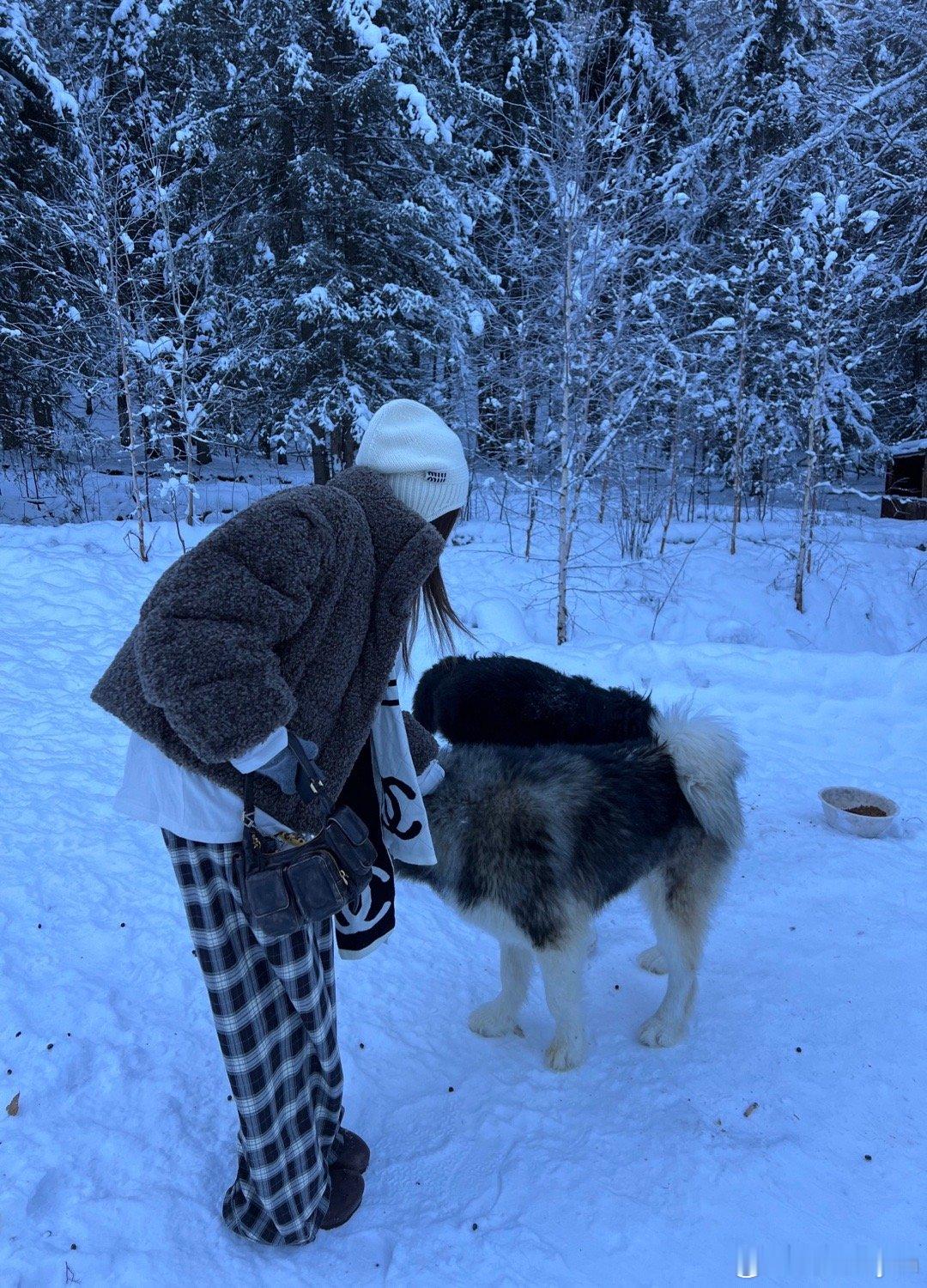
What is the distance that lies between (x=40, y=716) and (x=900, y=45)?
16.3m

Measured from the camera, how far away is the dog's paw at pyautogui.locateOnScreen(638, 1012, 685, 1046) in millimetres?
2678

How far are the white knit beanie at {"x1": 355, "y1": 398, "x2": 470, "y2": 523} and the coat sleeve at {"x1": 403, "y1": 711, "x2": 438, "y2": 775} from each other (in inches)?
25.7

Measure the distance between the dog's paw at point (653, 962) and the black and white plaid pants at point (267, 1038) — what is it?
5.27 ft

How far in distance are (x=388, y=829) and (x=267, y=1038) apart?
0.57 metres

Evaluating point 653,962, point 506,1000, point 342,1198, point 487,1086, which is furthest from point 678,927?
point 342,1198

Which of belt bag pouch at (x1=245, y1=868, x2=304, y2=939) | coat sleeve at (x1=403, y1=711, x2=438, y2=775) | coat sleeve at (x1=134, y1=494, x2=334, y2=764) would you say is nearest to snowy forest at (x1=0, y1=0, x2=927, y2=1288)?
coat sleeve at (x1=134, y1=494, x2=334, y2=764)

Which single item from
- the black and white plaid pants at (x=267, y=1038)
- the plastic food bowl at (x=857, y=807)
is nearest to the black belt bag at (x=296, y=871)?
the black and white plaid pants at (x=267, y=1038)

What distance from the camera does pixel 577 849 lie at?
7.95 ft

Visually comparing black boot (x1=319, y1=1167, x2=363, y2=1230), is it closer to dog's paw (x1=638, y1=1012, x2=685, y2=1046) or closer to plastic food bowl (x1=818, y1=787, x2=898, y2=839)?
dog's paw (x1=638, y1=1012, x2=685, y2=1046)

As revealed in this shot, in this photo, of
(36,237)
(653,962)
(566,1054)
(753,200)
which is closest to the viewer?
(566,1054)

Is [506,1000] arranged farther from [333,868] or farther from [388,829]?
[333,868]

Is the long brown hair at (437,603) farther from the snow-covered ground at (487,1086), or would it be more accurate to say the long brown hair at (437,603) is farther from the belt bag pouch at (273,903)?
the snow-covered ground at (487,1086)

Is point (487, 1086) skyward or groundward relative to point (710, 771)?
groundward

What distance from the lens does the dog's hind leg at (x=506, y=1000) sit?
2721 millimetres
